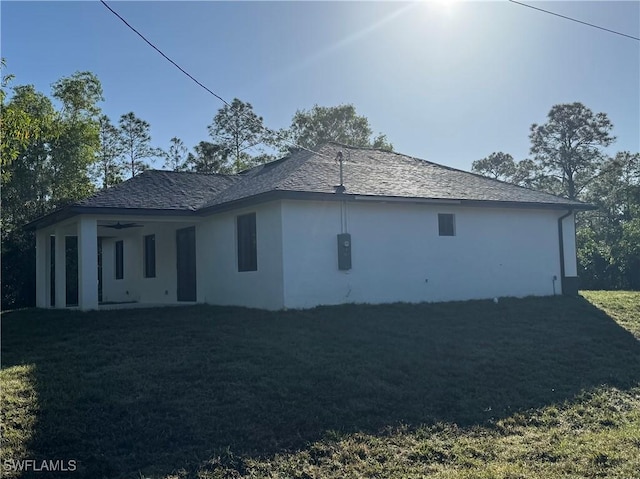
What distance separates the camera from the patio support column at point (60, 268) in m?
15.5

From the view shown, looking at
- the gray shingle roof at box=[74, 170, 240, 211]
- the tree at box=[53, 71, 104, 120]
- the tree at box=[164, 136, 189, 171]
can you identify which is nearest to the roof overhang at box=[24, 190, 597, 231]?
the gray shingle roof at box=[74, 170, 240, 211]

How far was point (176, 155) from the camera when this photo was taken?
41.6 metres

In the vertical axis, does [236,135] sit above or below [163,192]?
above

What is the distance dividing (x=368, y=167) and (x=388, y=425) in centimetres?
1044

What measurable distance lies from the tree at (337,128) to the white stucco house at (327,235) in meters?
22.9

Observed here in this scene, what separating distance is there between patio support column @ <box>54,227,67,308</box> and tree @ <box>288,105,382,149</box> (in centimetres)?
2598

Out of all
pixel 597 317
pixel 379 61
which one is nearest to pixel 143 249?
pixel 379 61

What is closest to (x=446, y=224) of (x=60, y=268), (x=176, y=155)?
(x=60, y=268)

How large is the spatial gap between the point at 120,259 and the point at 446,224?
11575mm

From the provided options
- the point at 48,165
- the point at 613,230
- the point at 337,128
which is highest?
the point at 337,128

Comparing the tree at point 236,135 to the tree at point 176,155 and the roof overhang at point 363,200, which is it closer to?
the tree at point 176,155

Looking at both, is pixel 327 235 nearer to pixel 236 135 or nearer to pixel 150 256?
pixel 150 256

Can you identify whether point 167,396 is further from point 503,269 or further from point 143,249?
point 143,249

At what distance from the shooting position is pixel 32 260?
22.3 metres
